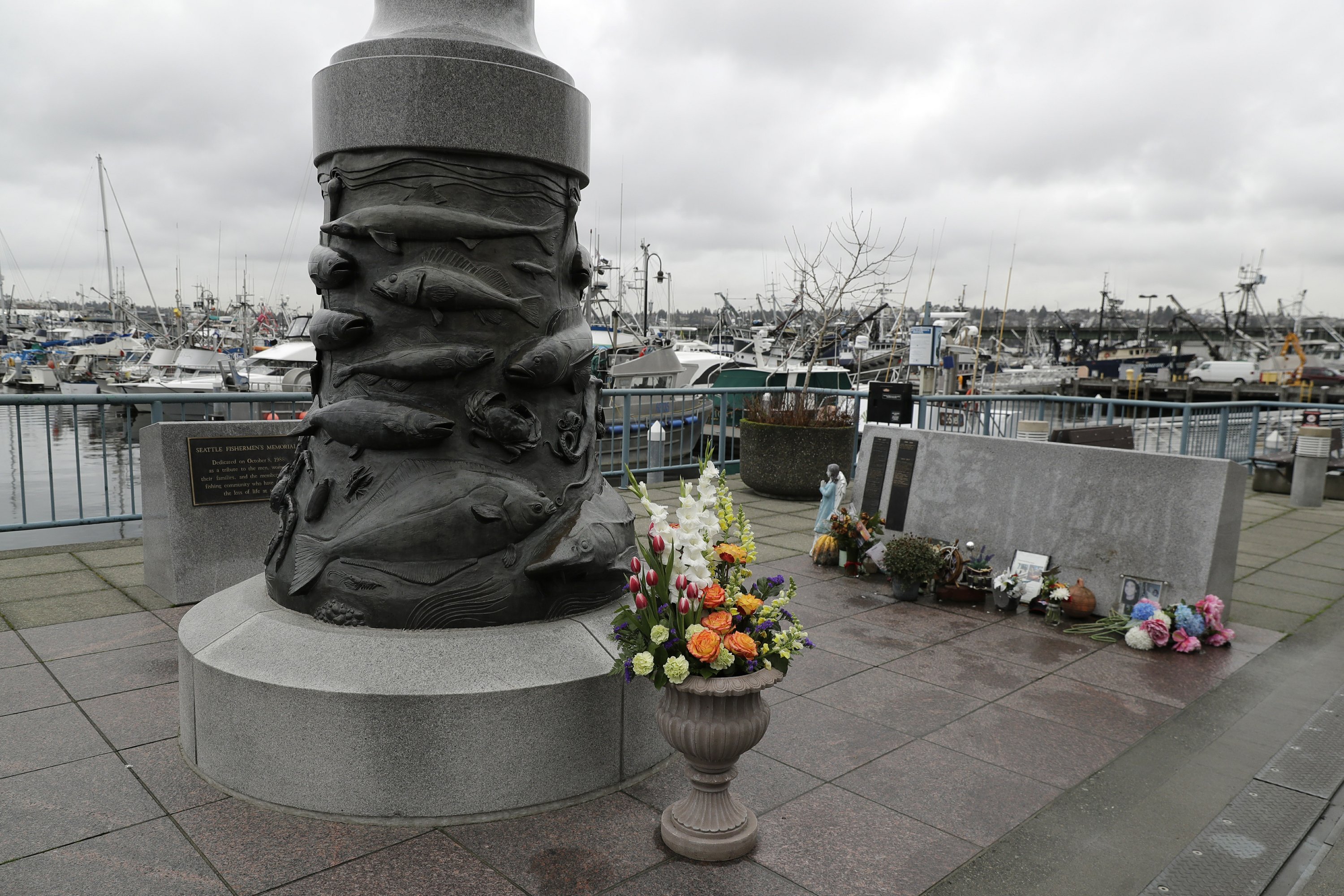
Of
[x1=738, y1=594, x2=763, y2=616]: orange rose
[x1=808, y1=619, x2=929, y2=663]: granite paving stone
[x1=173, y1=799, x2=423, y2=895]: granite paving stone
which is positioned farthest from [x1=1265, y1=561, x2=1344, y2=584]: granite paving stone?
[x1=173, y1=799, x2=423, y2=895]: granite paving stone

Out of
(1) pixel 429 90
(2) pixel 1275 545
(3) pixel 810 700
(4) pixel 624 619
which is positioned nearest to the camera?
(4) pixel 624 619

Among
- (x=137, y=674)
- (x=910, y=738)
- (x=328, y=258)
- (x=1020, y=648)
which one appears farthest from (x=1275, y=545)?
(x=137, y=674)

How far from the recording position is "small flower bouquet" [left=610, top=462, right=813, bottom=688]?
3.48 m

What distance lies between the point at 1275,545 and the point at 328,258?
1039cm

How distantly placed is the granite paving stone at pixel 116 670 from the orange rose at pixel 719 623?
3677mm

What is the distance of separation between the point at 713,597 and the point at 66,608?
5.68 meters

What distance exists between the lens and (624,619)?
368 cm

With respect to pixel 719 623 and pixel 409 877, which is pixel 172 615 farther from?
pixel 719 623

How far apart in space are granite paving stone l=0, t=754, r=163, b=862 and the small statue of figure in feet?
20.9

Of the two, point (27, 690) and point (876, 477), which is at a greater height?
point (876, 477)

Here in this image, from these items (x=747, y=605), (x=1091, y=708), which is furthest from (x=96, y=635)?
(x=1091, y=708)

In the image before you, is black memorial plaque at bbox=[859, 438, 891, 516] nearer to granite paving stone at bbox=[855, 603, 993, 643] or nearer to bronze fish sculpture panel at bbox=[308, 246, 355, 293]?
granite paving stone at bbox=[855, 603, 993, 643]

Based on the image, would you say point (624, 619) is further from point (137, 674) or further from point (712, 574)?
point (137, 674)

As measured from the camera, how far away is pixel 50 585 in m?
7.28
